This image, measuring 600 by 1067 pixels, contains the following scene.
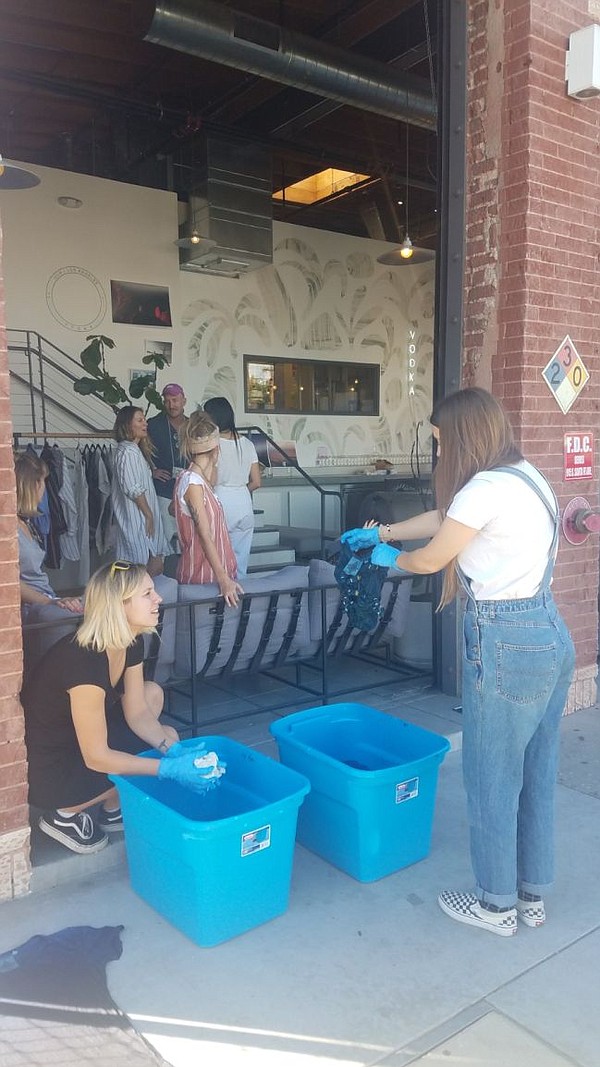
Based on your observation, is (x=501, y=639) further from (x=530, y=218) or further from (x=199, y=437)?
(x=530, y=218)

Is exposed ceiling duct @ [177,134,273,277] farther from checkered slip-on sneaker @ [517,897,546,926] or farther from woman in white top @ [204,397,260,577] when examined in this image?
checkered slip-on sneaker @ [517,897,546,926]

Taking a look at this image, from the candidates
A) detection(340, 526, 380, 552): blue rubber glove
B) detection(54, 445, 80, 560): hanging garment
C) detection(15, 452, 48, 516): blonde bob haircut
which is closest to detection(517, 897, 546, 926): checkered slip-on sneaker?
detection(340, 526, 380, 552): blue rubber glove

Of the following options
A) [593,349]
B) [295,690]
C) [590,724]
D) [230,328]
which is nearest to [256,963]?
[295,690]

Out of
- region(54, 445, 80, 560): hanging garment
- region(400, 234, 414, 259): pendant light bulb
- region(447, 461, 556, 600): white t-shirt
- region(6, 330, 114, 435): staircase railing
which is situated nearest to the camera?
region(447, 461, 556, 600): white t-shirt

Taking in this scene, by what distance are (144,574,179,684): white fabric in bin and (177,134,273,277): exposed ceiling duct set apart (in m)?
6.75

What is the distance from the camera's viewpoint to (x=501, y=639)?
8.18 feet

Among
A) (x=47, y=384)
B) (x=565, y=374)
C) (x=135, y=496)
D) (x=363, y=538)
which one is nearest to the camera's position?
(x=363, y=538)

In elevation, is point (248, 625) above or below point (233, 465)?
below

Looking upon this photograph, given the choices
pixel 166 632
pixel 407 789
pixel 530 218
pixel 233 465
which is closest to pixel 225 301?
pixel 233 465

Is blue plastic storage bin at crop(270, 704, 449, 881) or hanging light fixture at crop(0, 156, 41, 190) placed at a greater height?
hanging light fixture at crop(0, 156, 41, 190)

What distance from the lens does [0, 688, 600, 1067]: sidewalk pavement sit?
215 cm

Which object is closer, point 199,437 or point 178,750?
point 178,750

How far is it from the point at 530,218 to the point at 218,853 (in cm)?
354

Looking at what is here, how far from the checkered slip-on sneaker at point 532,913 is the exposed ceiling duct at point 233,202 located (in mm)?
8500
